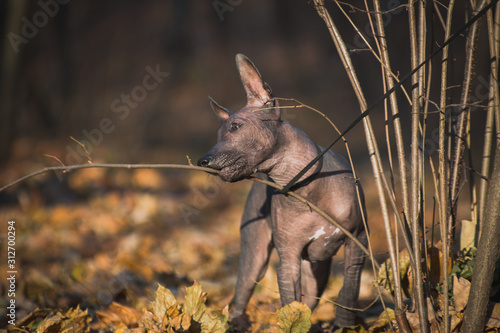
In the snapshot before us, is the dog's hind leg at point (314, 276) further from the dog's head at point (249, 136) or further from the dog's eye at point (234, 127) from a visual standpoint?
the dog's eye at point (234, 127)

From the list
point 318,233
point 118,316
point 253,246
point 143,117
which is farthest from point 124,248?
point 143,117

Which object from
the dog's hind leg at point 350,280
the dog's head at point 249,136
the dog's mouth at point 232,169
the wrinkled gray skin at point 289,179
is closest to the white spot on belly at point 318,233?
the wrinkled gray skin at point 289,179

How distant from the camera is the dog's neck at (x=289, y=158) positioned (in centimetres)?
228

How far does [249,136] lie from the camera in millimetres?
2148

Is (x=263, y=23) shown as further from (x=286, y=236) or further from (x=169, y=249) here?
(x=286, y=236)

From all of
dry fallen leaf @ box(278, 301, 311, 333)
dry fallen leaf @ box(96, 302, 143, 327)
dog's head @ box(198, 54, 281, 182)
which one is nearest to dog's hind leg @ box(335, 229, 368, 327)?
dry fallen leaf @ box(278, 301, 311, 333)

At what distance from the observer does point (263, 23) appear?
14.4 meters

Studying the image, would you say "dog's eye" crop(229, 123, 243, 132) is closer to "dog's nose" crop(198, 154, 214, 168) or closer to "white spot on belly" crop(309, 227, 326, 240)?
"dog's nose" crop(198, 154, 214, 168)

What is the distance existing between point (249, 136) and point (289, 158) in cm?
25

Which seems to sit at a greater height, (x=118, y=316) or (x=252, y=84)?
(x=252, y=84)

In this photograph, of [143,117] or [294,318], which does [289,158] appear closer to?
[294,318]

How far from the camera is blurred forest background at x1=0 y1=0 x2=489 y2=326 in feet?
14.6

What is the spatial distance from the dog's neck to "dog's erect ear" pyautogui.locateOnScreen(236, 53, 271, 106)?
165 mm

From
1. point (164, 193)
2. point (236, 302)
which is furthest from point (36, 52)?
point (236, 302)
